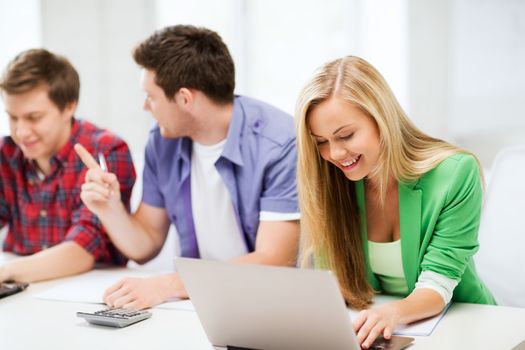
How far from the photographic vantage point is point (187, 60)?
6.63 feet

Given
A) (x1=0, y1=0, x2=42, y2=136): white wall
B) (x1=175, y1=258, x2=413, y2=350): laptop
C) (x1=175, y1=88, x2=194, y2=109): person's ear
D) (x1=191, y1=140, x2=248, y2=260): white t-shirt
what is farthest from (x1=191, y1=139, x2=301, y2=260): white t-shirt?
(x1=0, y1=0, x2=42, y2=136): white wall

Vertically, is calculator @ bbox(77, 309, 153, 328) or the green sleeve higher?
the green sleeve

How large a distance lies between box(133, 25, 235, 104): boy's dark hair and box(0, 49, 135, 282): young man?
0.94 ft

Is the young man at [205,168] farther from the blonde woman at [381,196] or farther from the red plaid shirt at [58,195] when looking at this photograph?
the blonde woman at [381,196]

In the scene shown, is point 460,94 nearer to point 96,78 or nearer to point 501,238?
point 501,238

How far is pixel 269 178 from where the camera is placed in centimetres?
198

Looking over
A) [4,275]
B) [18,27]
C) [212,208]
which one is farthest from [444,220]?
[18,27]

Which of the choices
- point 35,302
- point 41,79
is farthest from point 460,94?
point 35,302

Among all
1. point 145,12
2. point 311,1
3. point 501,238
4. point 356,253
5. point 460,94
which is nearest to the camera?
point 356,253

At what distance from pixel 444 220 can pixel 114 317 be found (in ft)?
2.24

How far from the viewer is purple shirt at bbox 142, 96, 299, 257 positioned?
197cm

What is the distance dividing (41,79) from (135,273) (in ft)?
2.13

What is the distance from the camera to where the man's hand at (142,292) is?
1.61m

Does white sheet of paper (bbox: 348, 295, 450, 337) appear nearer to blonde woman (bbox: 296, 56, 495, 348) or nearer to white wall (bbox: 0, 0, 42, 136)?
blonde woman (bbox: 296, 56, 495, 348)
